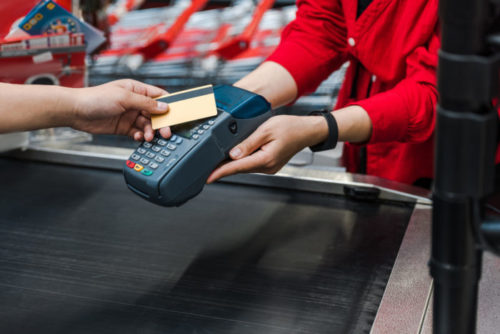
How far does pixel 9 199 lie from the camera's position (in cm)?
124

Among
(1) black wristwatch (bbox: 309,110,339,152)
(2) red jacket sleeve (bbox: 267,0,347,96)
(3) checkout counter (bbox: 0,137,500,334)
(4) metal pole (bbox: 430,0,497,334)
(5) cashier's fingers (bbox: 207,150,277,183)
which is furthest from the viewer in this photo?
(2) red jacket sleeve (bbox: 267,0,347,96)

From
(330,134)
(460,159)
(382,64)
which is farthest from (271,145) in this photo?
(460,159)

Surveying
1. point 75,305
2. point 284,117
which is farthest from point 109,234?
point 284,117

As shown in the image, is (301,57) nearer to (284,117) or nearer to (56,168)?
(284,117)

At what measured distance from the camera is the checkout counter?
0.83m

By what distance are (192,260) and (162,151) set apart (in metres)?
0.18

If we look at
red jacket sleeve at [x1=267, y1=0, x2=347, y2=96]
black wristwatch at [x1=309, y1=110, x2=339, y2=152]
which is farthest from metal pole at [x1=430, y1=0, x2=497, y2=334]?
red jacket sleeve at [x1=267, y1=0, x2=347, y2=96]

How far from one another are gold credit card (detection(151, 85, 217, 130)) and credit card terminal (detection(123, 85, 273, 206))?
0.01 meters

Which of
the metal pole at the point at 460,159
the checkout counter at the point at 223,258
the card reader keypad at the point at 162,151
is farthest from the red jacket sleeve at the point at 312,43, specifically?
the metal pole at the point at 460,159

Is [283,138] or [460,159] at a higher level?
[460,159]

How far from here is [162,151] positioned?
0.93 metres

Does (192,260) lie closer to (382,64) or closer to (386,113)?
(386,113)

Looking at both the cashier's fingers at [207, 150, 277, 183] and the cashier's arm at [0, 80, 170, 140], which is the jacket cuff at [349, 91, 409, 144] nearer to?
the cashier's fingers at [207, 150, 277, 183]

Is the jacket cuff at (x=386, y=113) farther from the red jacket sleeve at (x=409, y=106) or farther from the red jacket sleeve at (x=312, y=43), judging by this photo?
the red jacket sleeve at (x=312, y=43)
